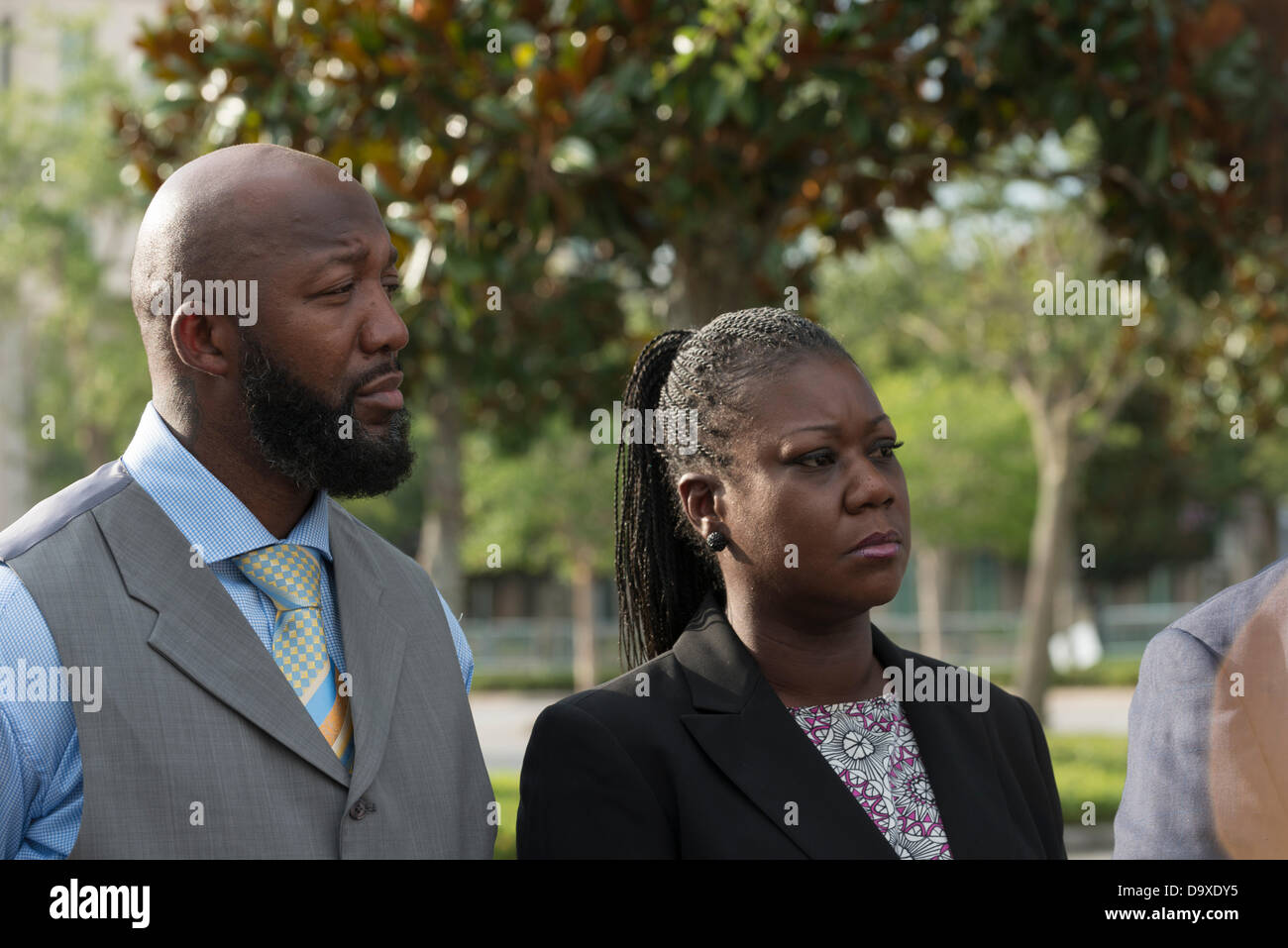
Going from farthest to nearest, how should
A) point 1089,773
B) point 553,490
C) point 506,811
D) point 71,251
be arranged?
point 553,490, point 71,251, point 1089,773, point 506,811

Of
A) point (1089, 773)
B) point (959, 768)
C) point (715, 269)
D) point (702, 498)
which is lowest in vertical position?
point (1089, 773)

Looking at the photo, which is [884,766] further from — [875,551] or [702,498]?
[702,498]

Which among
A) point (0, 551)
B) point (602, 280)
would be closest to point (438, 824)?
point (0, 551)

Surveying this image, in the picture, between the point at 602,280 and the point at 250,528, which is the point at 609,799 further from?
the point at 602,280

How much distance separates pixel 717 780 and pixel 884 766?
31cm

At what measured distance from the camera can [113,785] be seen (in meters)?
2.02

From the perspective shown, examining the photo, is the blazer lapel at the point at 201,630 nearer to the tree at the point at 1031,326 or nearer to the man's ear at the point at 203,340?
the man's ear at the point at 203,340

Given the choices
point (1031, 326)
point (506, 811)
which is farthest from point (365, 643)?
point (1031, 326)

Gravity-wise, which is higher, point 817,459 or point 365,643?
point 817,459

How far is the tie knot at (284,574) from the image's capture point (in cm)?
231

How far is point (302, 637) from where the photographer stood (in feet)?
7.60

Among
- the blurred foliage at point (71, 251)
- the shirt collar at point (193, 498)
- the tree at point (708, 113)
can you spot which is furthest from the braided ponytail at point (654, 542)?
the blurred foliage at point (71, 251)

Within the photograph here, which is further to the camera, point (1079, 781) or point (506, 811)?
point (1079, 781)

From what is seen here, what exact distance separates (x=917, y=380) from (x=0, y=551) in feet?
79.0
